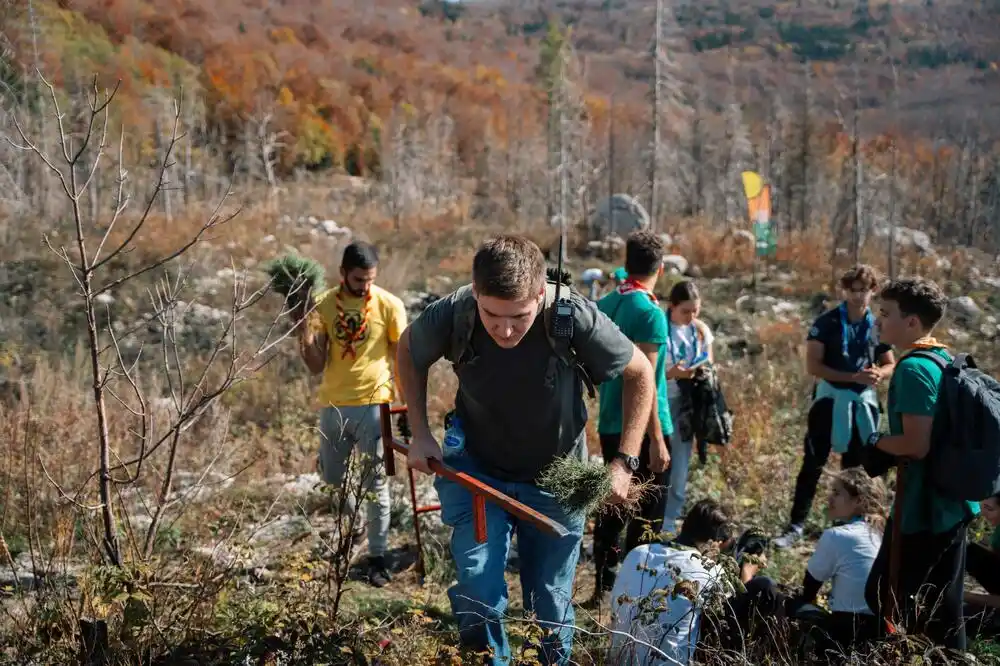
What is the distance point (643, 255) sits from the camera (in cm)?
394

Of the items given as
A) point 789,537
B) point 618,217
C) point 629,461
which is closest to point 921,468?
point 629,461

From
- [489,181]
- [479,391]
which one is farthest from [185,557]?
[489,181]

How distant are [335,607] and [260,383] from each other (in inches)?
210

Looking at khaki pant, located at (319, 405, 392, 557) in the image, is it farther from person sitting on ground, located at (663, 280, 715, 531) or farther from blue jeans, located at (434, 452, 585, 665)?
person sitting on ground, located at (663, 280, 715, 531)

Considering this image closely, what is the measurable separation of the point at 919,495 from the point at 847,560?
0.67 metres

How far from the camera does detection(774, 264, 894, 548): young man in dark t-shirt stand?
15.6 ft

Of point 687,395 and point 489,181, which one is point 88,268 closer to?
point 687,395

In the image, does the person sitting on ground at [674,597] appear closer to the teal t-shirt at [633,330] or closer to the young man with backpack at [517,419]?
the young man with backpack at [517,419]

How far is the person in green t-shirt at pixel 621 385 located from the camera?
380cm

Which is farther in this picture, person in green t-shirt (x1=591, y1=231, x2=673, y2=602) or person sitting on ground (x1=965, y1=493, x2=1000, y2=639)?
person in green t-shirt (x1=591, y1=231, x2=673, y2=602)

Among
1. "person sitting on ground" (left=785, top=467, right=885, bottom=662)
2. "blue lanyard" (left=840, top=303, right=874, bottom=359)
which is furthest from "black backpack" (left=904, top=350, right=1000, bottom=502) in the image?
"blue lanyard" (left=840, top=303, right=874, bottom=359)

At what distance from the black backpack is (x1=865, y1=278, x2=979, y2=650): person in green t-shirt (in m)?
0.06

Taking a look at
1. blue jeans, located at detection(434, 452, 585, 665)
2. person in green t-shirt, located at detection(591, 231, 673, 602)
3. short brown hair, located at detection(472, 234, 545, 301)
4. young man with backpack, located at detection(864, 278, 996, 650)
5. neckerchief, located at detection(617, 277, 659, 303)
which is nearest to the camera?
short brown hair, located at detection(472, 234, 545, 301)

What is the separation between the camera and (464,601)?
8.82 feet
